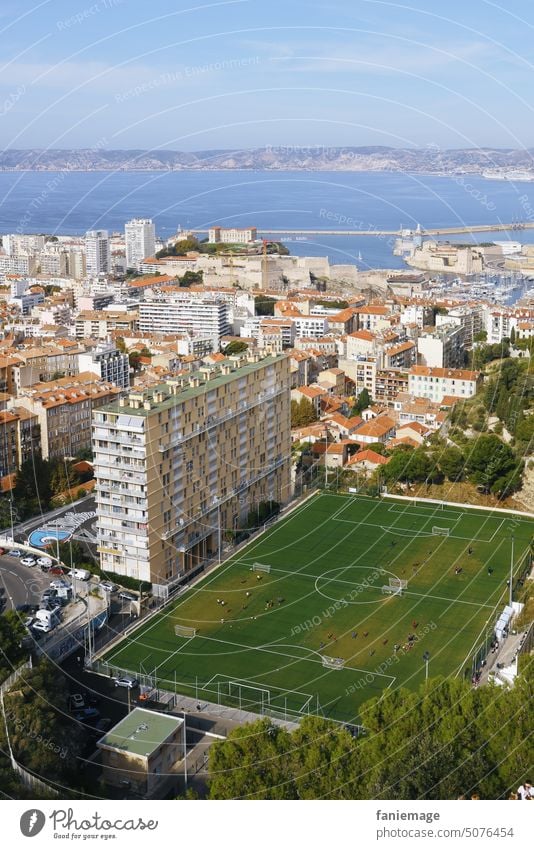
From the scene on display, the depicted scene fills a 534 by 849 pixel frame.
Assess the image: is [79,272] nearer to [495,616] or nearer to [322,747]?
[495,616]

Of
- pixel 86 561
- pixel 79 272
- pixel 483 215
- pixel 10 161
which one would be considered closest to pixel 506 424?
pixel 86 561

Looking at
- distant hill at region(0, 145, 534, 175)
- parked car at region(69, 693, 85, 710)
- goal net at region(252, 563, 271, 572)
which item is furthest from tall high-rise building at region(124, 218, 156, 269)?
parked car at region(69, 693, 85, 710)

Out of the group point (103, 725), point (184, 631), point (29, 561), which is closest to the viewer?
point (103, 725)

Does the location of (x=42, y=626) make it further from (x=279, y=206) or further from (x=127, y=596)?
(x=279, y=206)

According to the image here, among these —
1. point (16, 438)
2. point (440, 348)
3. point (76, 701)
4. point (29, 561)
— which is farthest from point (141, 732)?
point (440, 348)

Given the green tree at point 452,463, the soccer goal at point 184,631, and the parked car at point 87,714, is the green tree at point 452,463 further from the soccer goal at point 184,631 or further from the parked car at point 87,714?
the parked car at point 87,714

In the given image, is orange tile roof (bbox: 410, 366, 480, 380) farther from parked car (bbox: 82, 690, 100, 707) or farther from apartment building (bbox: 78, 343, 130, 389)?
parked car (bbox: 82, 690, 100, 707)
